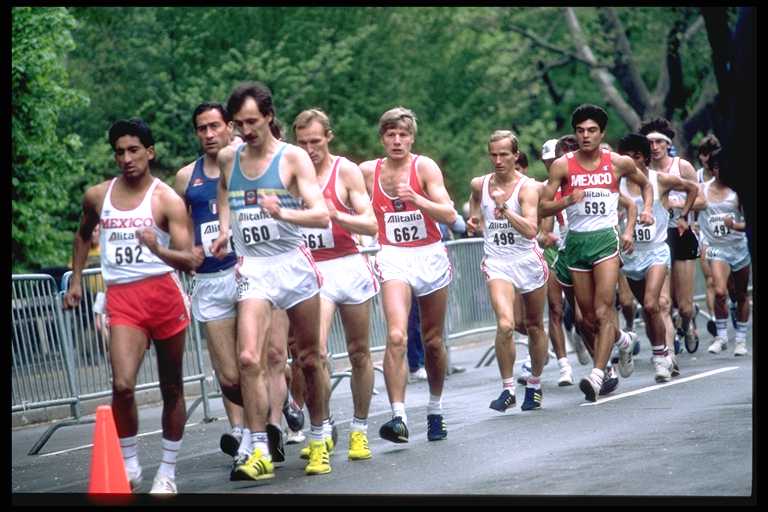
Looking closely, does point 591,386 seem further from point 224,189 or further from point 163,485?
point 163,485

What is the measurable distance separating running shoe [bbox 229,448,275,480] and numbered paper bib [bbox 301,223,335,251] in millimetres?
1958

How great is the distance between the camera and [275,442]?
11.7 m

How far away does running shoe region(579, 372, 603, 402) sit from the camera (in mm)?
14273

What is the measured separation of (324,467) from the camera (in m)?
11.1

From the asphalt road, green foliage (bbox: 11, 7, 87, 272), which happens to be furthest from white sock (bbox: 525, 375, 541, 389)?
green foliage (bbox: 11, 7, 87, 272)

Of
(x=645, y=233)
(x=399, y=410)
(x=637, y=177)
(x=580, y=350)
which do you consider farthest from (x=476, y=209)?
(x=580, y=350)

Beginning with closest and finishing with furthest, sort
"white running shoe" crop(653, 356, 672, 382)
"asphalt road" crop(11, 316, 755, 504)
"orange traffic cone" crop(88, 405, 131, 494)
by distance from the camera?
"orange traffic cone" crop(88, 405, 131, 494) < "asphalt road" crop(11, 316, 755, 504) < "white running shoe" crop(653, 356, 672, 382)

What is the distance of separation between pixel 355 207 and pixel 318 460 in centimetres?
169

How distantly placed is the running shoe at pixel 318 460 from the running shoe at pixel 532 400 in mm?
3544

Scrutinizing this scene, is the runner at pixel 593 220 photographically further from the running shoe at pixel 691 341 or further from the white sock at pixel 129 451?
the white sock at pixel 129 451

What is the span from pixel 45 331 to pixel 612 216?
196 inches

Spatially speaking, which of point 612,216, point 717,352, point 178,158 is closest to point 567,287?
point 612,216

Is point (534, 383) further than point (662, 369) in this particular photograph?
No

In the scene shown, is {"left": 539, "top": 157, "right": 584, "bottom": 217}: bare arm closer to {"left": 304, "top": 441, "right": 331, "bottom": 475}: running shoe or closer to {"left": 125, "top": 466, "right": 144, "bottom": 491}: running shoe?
{"left": 304, "top": 441, "right": 331, "bottom": 475}: running shoe
